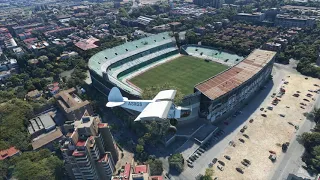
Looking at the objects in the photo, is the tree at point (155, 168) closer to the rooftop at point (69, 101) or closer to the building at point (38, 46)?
the rooftop at point (69, 101)

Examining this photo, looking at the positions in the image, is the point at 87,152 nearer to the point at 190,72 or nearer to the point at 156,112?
the point at 156,112

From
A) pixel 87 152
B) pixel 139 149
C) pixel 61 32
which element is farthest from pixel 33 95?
pixel 61 32

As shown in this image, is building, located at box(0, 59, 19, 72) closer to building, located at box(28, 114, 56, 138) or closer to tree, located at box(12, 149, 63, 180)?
building, located at box(28, 114, 56, 138)

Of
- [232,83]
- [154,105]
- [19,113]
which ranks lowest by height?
[19,113]

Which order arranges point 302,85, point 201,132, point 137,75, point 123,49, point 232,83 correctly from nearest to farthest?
point 201,132 → point 232,83 → point 302,85 → point 137,75 → point 123,49

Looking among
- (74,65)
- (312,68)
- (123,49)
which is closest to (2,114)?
(74,65)

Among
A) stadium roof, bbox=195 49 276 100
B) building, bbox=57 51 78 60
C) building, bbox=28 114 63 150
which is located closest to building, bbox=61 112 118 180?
building, bbox=28 114 63 150

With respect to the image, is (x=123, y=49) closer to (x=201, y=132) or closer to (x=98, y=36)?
(x=98, y=36)

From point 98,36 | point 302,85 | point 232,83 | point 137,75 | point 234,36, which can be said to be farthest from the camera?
point 98,36
